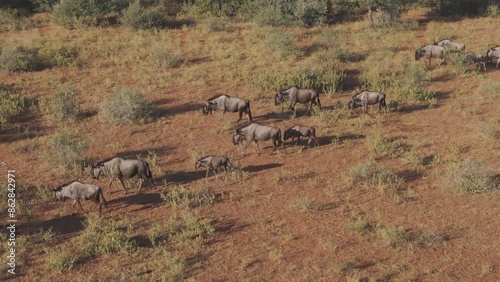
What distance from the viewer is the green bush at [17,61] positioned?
82.6ft

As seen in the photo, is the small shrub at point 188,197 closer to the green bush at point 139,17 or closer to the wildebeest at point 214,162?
the wildebeest at point 214,162

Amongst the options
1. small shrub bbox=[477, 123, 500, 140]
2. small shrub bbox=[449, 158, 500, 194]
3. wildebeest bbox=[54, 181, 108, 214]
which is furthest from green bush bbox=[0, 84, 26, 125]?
small shrub bbox=[477, 123, 500, 140]

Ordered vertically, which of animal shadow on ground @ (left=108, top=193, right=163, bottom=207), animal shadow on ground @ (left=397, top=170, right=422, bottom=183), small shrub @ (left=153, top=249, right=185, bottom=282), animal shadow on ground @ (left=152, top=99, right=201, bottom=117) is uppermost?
animal shadow on ground @ (left=152, top=99, right=201, bottom=117)

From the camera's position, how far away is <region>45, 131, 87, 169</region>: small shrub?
55.0 feet

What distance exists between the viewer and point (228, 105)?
20234 mm

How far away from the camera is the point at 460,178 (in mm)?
15391

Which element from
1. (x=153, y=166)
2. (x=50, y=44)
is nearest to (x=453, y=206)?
(x=153, y=166)

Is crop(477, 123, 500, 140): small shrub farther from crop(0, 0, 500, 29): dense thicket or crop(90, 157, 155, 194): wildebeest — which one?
crop(0, 0, 500, 29): dense thicket

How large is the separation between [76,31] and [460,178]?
83.6 feet

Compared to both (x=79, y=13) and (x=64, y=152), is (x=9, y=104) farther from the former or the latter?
(x=79, y=13)

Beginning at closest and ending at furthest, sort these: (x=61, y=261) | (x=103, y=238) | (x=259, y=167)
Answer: (x=61, y=261), (x=103, y=238), (x=259, y=167)

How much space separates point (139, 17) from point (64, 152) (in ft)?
55.3

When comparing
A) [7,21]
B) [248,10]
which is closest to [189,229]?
[248,10]

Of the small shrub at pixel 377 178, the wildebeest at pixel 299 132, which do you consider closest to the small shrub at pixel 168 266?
the small shrub at pixel 377 178
